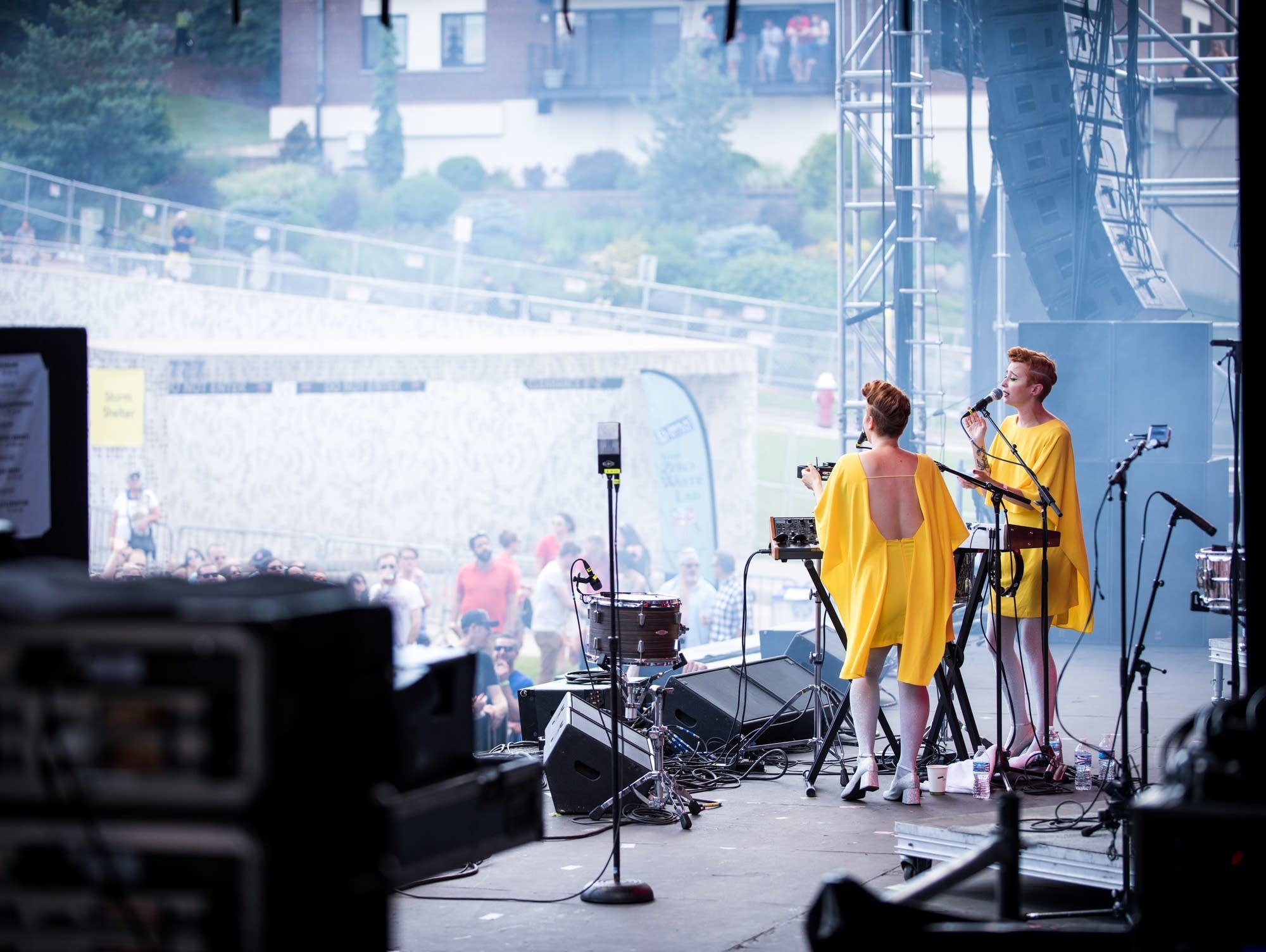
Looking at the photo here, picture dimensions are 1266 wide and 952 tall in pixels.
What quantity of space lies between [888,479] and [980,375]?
287 inches

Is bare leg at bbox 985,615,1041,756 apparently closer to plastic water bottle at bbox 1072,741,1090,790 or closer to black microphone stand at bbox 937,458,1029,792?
black microphone stand at bbox 937,458,1029,792

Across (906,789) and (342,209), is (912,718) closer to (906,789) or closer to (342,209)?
(906,789)

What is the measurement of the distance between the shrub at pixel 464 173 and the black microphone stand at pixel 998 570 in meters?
14.5

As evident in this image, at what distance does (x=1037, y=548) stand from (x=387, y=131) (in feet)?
49.7

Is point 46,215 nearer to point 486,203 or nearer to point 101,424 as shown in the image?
point 101,424

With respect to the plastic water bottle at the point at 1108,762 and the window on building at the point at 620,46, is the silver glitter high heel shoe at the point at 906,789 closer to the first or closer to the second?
the plastic water bottle at the point at 1108,762

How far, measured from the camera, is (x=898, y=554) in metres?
5.22

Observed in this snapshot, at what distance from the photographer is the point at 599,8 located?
1819 cm

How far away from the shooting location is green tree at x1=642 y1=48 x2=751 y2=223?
1850 centimetres

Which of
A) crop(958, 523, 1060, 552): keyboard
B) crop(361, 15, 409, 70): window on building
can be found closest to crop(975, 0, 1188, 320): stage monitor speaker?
crop(958, 523, 1060, 552): keyboard

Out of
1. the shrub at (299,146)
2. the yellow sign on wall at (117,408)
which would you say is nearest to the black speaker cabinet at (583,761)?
the yellow sign on wall at (117,408)

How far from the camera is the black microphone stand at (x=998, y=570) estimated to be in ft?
16.2

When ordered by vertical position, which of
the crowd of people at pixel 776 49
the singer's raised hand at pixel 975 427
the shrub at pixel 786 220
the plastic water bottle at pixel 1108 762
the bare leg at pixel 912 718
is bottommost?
the plastic water bottle at pixel 1108 762

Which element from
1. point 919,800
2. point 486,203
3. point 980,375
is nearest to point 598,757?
point 919,800
